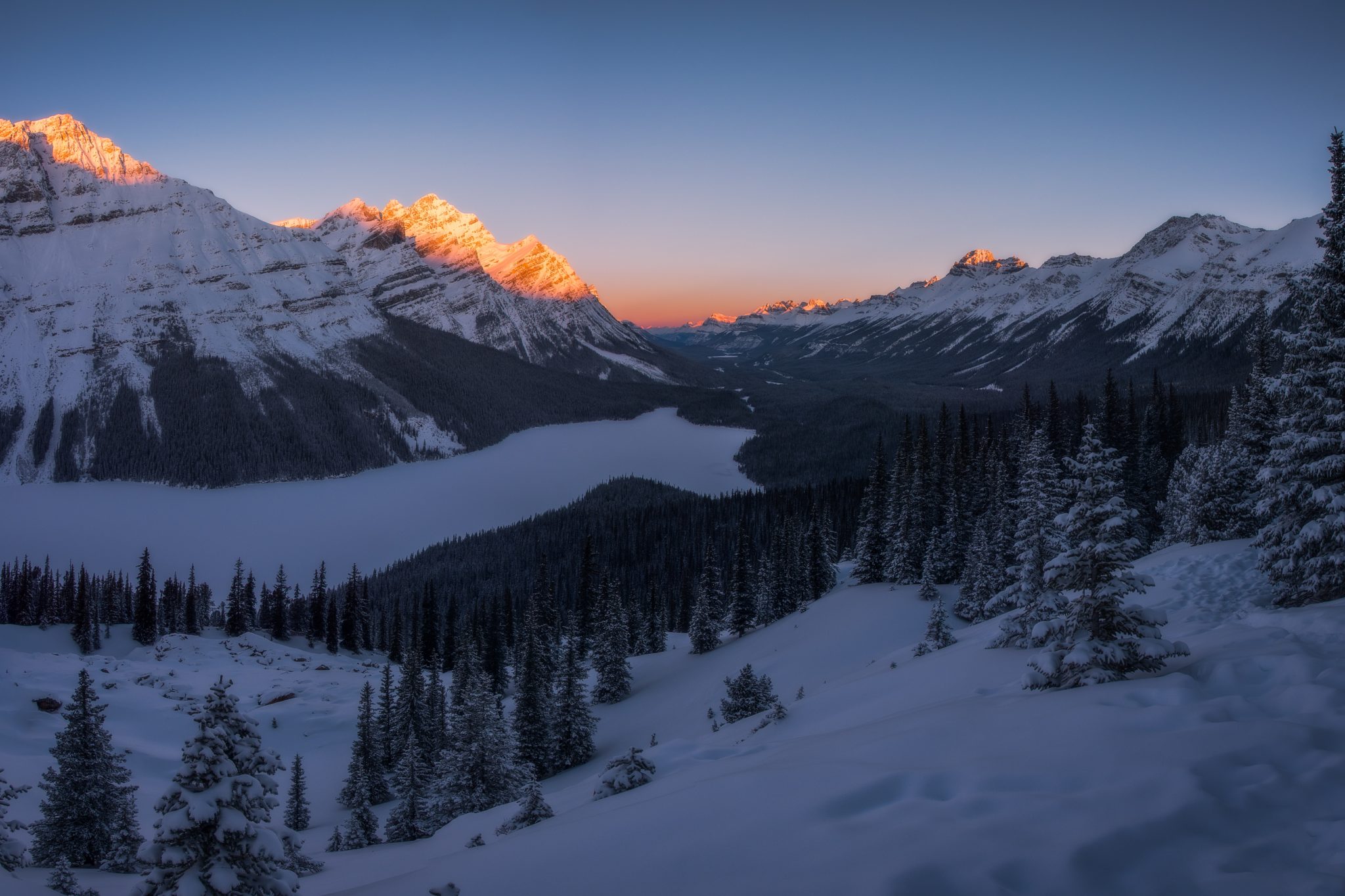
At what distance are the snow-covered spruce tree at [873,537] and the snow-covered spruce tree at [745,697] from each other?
1044 inches

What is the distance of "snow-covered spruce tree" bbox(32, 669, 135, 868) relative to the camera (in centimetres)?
2458

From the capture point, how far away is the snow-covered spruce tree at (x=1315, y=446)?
52.1ft

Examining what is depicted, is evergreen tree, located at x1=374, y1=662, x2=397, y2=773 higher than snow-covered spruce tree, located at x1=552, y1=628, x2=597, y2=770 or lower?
lower

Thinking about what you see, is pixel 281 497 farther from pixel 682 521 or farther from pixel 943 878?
pixel 943 878

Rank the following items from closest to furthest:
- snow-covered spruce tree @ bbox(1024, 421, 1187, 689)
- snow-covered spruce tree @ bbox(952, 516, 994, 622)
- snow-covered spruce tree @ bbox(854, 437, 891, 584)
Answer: snow-covered spruce tree @ bbox(1024, 421, 1187, 689)
snow-covered spruce tree @ bbox(952, 516, 994, 622)
snow-covered spruce tree @ bbox(854, 437, 891, 584)

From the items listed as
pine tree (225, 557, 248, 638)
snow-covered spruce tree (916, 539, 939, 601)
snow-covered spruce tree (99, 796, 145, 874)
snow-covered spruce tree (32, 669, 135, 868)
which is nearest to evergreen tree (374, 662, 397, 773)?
snow-covered spruce tree (99, 796, 145, 874)

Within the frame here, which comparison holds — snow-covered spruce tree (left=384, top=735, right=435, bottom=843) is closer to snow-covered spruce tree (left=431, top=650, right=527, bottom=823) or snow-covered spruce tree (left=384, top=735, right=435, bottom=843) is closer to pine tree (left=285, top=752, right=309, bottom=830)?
snow-covered spruce tree (left=431, top=650, right=527, bottom=823)

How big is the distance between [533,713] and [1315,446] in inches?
1586

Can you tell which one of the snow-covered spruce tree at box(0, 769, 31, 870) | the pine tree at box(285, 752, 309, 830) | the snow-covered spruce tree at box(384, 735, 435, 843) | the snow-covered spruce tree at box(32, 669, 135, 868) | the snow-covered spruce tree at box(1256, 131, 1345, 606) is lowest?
the pine tree at box(285, 752, 309, 830)

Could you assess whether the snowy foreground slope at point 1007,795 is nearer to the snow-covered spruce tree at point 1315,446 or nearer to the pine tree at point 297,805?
the snow-covered spruce tree at point 1315,446

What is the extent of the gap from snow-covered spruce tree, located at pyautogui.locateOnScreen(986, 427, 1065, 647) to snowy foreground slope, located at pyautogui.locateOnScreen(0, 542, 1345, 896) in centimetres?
162

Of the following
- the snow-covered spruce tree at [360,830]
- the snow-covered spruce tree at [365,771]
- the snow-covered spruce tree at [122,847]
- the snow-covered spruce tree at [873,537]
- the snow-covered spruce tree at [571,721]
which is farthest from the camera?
the snow-covered spruce tree at [873,537]

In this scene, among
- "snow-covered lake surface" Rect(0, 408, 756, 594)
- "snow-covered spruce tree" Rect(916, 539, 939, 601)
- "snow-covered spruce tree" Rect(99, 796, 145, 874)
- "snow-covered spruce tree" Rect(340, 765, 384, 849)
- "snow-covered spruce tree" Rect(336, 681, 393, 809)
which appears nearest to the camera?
"snow-covered spruce tree" Rect(99, 796, 145, 874)

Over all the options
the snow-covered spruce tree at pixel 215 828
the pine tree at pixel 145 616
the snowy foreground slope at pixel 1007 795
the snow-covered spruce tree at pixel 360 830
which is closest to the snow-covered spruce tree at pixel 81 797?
the snowy foreground slope at pixel 1007 795
